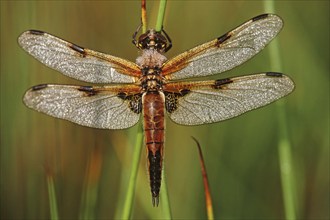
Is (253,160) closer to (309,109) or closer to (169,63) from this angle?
(309,109)

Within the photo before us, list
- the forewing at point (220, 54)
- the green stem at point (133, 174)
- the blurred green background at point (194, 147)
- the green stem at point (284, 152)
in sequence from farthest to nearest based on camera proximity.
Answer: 1. the blurred green background at point (194, 147)
2. the forewing at point (220, 54)
3. the green stem at point (284, 152)
4. the green stem at point (133, 174)

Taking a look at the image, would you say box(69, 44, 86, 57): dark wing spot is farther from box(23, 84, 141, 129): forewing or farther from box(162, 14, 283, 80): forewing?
box(162, 14, 283, 80): forewing

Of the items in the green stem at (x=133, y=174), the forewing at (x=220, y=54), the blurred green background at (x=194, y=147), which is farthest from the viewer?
the blurred green background at (x=194, y=147)

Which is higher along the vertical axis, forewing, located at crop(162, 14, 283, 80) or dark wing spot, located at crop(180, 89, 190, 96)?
forewing, located at crop(162, 14, 283, 80)

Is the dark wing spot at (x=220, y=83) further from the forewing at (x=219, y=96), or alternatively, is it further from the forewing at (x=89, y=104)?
the forewing at (x=89, y=104)

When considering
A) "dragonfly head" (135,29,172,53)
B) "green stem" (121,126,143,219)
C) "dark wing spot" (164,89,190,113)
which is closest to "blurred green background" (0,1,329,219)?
"dark wing spot" (164,89,190,113)

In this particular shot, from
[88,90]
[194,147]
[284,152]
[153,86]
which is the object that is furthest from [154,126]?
[194,147]

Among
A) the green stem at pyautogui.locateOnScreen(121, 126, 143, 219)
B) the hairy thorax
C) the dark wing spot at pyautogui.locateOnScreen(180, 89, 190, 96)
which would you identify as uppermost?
the hairy thorax

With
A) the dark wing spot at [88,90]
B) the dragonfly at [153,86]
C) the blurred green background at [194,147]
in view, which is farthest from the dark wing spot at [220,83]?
the blurred green background at [194,147]
